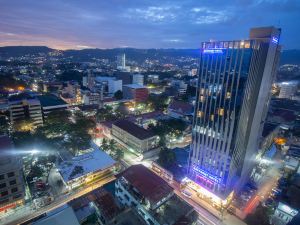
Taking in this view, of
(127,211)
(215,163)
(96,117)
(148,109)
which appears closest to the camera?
(127,211)

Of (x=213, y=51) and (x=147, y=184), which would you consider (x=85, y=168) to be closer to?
(x=147, y=184)

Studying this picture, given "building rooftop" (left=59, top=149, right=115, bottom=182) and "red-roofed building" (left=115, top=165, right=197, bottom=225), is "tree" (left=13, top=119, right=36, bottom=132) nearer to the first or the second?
"building rooftop" (left=59, top=149, right=115, bottom=182)

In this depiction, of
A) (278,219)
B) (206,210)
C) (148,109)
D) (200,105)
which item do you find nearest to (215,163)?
(206,210)

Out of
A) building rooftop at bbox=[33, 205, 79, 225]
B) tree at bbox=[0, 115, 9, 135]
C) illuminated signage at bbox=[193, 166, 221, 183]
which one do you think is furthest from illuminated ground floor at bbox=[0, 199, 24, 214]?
tree at bbox=[0, 115, 9, 135]

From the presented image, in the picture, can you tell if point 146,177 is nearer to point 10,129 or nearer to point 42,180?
point 42,180

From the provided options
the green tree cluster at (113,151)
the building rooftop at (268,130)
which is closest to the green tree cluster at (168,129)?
the green tree cluster at (113,151)

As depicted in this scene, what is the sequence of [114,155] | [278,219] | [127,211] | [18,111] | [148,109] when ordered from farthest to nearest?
1. [148,109]
2. [18,111]
3. [114,155]
4. [278,219]
5. [127,211]
